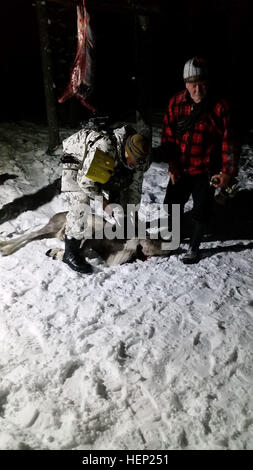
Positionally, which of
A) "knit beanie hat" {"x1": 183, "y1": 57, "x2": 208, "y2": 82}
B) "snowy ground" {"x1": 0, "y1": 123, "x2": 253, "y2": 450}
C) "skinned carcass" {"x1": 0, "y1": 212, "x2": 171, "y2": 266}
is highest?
"knit beanie hat" {"x1": 183, "y1": 57, "x2": 208, "y2": 82}

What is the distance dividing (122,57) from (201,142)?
534 inches

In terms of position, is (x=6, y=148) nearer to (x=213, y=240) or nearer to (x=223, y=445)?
(x=213, y=240)

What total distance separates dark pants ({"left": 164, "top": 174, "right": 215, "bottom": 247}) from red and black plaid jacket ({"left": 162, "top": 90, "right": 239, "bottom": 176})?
0.40 feet

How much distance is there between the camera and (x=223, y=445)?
2.29 m

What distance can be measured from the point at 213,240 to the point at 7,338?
3033 mm

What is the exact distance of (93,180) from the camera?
3.54 meters

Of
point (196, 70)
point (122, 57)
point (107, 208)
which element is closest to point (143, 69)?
point (196, 70)

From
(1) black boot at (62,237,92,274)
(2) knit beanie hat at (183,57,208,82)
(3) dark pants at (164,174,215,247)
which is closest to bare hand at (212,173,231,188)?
(3) dark pants at (164,174,215,247)

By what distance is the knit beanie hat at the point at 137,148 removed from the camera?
3.46m

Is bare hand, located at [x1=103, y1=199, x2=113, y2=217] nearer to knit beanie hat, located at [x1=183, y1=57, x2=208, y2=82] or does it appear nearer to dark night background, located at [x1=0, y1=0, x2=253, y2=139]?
knit beanie hat, located at [x1=183, y1=57, x2=208, y2=82]

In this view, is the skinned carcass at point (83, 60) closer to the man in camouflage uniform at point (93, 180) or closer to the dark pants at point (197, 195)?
the man in camouflage uniform at point (93, 180)

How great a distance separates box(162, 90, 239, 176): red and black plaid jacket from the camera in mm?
3553

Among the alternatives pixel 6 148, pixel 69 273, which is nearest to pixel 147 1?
pixel 6 148

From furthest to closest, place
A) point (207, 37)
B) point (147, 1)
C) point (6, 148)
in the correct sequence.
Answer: point (207, 37) < point (6, 148) < point (147, 1)
